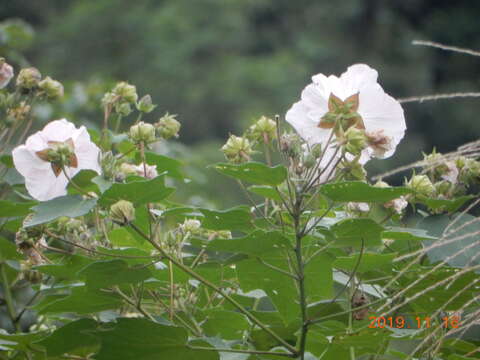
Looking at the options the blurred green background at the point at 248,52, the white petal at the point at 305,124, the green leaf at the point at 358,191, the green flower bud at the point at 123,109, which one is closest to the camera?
the green leaf at the point at 358,191

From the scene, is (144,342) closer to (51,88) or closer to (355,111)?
(355,111)

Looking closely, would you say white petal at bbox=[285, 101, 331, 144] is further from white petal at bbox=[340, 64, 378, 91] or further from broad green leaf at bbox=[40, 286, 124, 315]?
broad green leaf at bbox=[40, 286, 124, 315]

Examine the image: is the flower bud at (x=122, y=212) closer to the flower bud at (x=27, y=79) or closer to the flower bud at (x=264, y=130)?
the flower bud at (x=264, y=130)

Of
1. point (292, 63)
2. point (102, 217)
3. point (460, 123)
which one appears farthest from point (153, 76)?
point (102, 217)

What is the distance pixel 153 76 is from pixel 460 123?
3.99m

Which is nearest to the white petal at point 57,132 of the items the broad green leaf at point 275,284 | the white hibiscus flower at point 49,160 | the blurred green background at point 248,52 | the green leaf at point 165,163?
the white hibiscus flower at point 49,160

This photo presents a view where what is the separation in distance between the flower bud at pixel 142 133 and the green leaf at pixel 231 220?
0.14 meters

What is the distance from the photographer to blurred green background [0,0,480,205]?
32.3 ft

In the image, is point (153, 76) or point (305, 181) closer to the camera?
point (305, 181)

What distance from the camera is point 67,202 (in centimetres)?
71

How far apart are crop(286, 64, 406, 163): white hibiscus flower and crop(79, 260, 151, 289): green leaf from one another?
20 cm

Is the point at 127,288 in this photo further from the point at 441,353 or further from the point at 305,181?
the point at 441,353

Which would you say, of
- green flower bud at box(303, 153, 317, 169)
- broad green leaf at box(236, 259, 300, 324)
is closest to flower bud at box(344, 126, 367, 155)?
green flower bud at box(303, 153, 317, 169)
